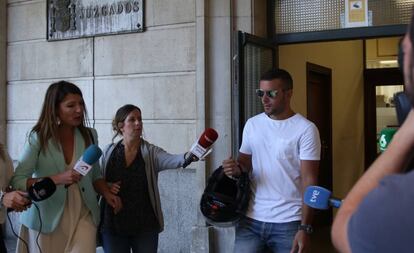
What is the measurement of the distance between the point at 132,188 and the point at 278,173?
108 cm

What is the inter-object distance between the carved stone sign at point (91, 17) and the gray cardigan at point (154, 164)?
2.83 metres

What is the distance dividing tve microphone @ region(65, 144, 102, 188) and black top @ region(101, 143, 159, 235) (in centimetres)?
52

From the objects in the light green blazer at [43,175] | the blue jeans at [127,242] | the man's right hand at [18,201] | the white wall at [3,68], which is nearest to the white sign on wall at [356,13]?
the blue jeans at [127,242]

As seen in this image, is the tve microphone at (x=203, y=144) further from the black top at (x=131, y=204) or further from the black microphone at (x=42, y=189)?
the black microphone at (x=42, y=189)

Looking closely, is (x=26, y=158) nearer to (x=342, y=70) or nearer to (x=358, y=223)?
(x=358, y=223)

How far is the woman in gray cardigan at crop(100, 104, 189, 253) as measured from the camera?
400cm

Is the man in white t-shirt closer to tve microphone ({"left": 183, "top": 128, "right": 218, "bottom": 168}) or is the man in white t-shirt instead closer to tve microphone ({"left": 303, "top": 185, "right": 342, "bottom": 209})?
tve microphone ({"left": 183, "top": 128, "right": 218, "bottom": 168})

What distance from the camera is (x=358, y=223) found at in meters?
1.37

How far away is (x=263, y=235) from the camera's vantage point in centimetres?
366

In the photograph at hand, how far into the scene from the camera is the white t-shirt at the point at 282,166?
3594mm

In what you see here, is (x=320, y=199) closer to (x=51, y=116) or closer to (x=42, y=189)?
(x=42, y=189)

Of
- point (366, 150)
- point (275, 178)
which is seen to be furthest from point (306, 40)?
point (366, 150)

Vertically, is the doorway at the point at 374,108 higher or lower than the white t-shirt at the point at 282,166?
higher

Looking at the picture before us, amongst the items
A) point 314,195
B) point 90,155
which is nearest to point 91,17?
point 90,155
